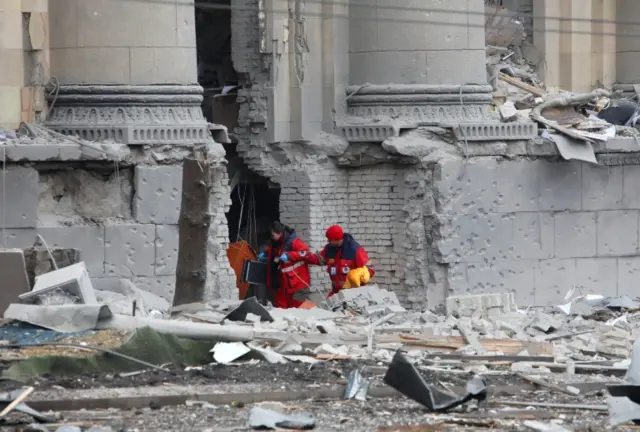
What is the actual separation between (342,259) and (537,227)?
8.31 ft

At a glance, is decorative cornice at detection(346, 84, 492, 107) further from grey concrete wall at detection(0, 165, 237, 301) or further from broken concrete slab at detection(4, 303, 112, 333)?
broken concrete slab at detection(4, 303, 112, 333)

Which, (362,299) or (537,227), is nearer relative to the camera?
(362,299)

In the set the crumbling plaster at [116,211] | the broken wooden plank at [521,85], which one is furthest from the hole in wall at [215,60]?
the broken wooden plank at [521,85]

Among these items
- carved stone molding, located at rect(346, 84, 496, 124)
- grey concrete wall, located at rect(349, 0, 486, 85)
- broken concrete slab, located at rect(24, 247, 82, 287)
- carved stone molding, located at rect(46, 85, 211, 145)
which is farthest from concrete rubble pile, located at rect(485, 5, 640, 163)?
broken concrete slab, located at rect(24, 247, 82, 287)

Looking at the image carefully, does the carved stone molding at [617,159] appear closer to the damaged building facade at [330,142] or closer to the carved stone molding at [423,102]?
the damaged building facade at [330,142]

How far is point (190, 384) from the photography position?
1291cm

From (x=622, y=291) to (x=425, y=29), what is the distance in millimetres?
3742

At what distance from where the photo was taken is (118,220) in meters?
18.5

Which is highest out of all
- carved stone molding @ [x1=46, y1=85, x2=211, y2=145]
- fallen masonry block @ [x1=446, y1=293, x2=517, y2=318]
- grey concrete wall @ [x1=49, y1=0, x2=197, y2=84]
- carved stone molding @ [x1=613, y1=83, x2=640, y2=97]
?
grey concrete wall @ [x1=49, y1=0, x2=197, y2=84]

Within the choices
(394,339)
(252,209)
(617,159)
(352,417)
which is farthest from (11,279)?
(617,159)

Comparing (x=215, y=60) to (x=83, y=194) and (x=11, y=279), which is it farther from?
(x=11, y=279)

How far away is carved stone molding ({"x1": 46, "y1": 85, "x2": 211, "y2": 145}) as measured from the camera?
60.6 ft

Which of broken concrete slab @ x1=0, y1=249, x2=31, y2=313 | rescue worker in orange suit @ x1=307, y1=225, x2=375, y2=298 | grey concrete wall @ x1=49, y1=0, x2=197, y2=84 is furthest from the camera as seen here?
rescue worker in orange suit @ x1=307, y1=225, x2=375, y2=298

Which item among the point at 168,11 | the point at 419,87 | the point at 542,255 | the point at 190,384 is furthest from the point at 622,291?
the point at 190,384
